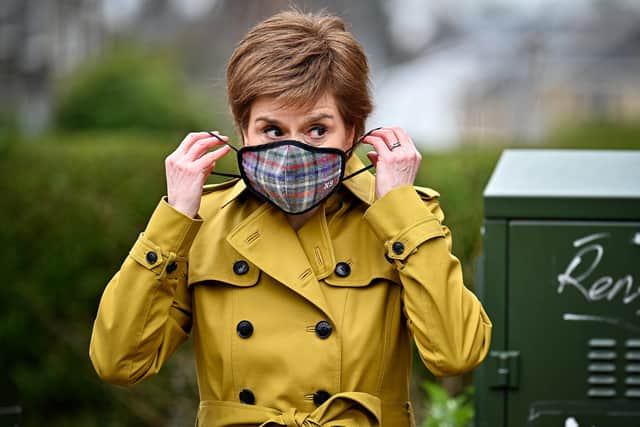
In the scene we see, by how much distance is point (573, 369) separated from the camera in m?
3.35

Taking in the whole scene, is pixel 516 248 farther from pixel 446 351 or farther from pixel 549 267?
pixel 446 351

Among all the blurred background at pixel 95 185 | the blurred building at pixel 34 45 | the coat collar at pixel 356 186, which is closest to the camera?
the coat collar at pixel 356 186

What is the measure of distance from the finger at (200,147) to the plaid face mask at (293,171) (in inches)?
4.4

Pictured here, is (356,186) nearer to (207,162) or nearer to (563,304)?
(207,162)

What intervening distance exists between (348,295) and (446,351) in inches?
10.9

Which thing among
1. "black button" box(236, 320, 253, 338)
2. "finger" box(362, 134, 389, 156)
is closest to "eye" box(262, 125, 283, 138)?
"finger" box(362, 134, 389, 156)

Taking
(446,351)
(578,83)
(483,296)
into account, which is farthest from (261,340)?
(578,83)

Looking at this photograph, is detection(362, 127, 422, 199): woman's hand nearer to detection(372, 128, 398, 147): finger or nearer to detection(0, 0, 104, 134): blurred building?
detection(372, 128, 398, 147): finger

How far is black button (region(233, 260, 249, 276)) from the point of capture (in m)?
2.79

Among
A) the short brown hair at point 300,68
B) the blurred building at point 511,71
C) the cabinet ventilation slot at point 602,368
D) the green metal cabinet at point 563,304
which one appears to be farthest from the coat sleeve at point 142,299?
the blurred building at point 511,71

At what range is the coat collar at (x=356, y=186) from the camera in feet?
9.41

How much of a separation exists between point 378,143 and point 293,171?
262mm

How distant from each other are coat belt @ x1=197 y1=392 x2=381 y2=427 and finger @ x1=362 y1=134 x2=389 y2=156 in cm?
58

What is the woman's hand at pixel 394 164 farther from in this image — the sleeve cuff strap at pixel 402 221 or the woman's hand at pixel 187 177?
the woman's hand at pixel 187 177
